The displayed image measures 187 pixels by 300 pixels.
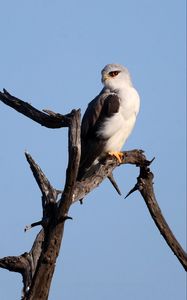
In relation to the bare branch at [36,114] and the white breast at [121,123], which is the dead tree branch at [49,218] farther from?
the white breast at [121,123]

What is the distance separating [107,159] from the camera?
9266mm

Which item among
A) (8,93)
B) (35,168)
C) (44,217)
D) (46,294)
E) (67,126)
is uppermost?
(8,93)

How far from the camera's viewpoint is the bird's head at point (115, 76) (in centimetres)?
1013

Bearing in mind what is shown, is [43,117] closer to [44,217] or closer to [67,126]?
[67,126]

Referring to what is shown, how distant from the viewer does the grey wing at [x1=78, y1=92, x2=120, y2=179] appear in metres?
9.32

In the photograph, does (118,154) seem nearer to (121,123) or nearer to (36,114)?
(121,123)

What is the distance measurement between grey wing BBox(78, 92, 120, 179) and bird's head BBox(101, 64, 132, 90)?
1.97 ft

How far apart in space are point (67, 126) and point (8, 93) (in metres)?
0.88

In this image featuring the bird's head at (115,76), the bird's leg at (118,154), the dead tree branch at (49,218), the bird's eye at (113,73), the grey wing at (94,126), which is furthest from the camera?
the bird's eye at (113,73)

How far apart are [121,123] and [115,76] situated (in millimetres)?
999

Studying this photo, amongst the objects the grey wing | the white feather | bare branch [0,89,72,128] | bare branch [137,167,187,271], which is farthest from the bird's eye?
bare branch [0,89,72,128]

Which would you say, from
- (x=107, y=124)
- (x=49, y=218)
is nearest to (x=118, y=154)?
(x=107, y=124)

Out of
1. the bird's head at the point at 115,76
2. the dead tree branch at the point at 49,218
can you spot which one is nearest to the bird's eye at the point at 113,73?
the bird's head at the point at 115,76

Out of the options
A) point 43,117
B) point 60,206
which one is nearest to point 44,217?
point 60,206
